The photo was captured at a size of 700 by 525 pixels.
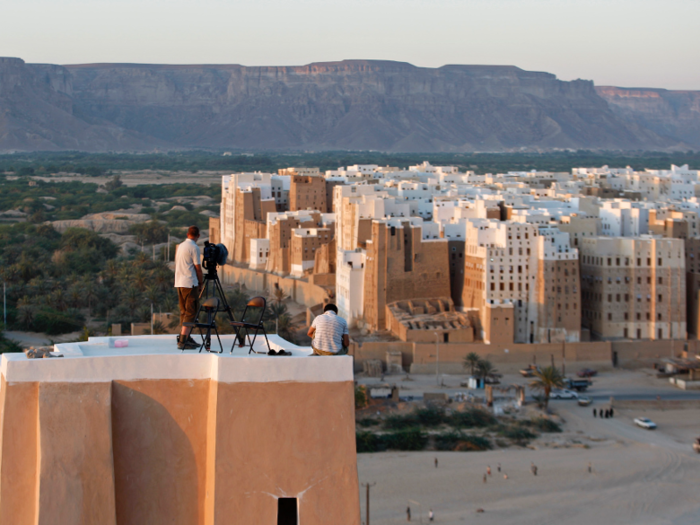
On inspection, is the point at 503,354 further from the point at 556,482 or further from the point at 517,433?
the point at 556,482

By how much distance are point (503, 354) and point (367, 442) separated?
9.62 metres

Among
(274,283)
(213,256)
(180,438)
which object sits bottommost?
(274,283)

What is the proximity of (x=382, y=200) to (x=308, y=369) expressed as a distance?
3504 centimetres

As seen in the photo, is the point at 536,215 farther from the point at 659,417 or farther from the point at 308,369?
the point at 308,369

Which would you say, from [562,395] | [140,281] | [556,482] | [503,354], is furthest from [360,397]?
[140,281]

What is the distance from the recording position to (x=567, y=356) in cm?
3338

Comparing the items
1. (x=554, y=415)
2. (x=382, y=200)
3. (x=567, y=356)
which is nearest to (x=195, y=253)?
(x=554, y=415)

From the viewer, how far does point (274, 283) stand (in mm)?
44875

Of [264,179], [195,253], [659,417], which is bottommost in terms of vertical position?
[659,417]

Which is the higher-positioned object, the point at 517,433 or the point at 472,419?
the point at 472,419

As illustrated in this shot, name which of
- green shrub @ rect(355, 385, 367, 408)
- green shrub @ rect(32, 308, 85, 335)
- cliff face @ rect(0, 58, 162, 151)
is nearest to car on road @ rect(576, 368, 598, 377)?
green shrub @ rect(355, 385, 367, 408)

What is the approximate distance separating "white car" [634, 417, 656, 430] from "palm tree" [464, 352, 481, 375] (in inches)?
220

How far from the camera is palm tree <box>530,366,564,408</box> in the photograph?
94.1 ft

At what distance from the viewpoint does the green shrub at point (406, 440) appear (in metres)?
24.8
